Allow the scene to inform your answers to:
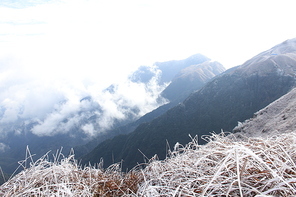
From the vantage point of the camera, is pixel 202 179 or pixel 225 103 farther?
pixel 225 103

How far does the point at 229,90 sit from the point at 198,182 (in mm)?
144462

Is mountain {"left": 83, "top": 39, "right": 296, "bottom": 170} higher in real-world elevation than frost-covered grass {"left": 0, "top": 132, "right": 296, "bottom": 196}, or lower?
lower

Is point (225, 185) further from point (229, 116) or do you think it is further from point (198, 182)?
point (229, 116)

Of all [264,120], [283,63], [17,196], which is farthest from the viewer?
[283,63]

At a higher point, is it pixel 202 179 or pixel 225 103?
pixel 202 179

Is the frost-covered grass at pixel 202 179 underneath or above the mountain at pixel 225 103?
above

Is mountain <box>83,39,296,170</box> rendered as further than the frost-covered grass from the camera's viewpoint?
Yes

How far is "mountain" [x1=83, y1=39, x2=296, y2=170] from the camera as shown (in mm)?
111000

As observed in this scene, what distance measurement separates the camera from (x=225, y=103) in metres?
129

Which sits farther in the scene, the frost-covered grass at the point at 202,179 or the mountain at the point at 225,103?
the mountain at the point at 225,103

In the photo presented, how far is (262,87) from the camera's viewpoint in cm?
11706

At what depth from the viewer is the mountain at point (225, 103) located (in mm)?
111000

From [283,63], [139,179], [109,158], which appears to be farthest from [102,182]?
[109,158]

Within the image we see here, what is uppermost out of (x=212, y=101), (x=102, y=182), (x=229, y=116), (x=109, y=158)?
(x=102, y=182)
